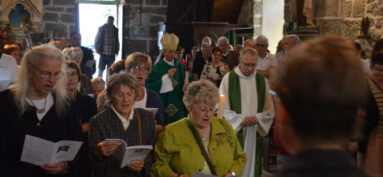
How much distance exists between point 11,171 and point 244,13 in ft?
42.4

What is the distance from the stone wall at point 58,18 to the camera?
1473cm

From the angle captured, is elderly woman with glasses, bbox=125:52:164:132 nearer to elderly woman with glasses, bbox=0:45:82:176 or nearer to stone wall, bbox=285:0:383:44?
elderly woman with glasses, bbox=0:45:82:176

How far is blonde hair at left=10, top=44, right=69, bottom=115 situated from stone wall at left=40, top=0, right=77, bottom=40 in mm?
12166

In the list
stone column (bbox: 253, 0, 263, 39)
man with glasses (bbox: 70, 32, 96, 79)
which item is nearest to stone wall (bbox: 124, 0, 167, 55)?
stone column (bbox: 253, 0, 263, 39)

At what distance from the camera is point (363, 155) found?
3629 millimetres

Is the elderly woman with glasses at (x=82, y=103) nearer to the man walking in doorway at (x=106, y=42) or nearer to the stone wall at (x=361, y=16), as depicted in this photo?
the stone wall at (x=361, y=16)

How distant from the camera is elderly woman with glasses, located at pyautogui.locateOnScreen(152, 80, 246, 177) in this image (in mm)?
3537

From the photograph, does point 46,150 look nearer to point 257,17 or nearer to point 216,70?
point 216,70

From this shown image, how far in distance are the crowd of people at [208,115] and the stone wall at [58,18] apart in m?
8.37

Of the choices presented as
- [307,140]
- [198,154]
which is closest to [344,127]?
[307,140]

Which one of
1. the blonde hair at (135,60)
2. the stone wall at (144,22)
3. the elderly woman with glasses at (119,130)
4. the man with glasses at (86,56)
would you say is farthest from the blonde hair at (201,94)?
the stone wall at (144,22)

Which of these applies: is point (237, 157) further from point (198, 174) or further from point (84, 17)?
point (84, 17)

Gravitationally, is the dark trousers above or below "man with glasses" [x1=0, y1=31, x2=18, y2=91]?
below

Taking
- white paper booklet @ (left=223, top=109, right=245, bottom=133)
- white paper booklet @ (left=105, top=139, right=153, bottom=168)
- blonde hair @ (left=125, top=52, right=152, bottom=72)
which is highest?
blonde hair @ (left=125, top=52, right=152, bottom=72)
